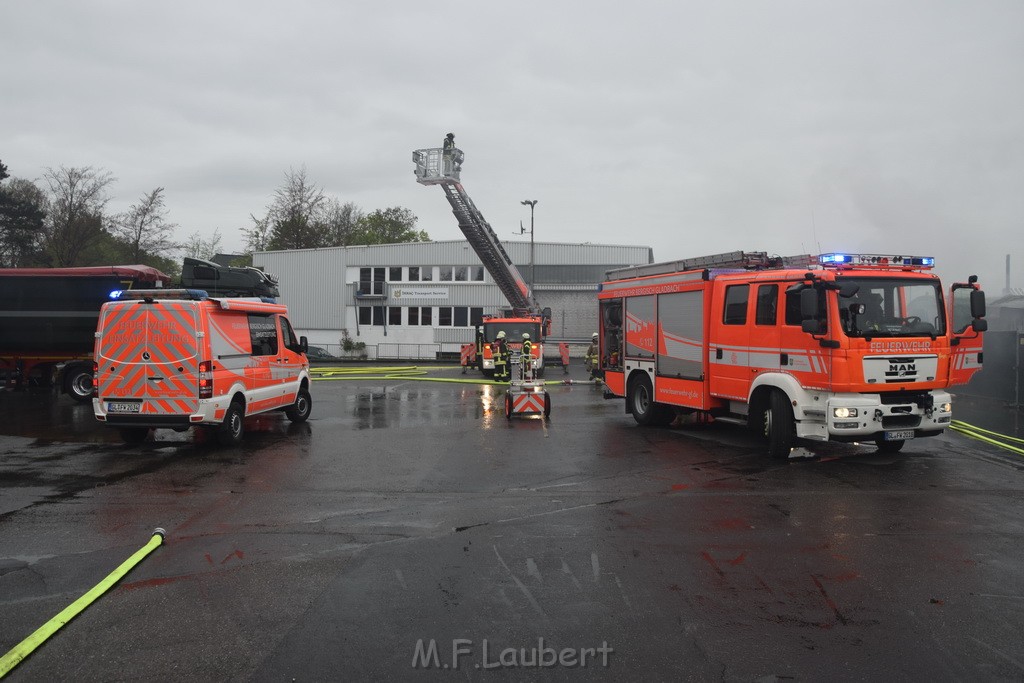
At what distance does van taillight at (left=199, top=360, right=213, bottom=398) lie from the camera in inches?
424

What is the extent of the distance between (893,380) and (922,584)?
4.96m

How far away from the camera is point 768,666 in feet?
13.2

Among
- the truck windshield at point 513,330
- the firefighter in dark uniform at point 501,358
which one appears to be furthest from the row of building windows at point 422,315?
the firefighter in dark uniform at point 501,358

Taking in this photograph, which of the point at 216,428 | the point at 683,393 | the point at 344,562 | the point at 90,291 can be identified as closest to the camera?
the point at 344,562

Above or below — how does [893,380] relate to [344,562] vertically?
above

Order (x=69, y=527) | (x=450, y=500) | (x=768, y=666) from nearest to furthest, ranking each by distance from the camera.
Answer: (x=768, y=666), (x=69, y=527), (x=450, y=500)

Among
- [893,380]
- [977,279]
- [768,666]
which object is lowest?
[768,666]

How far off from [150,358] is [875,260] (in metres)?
10.1

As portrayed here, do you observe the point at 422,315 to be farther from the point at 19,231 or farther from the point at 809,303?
the point at 809,303

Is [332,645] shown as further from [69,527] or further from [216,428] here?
[216,428]

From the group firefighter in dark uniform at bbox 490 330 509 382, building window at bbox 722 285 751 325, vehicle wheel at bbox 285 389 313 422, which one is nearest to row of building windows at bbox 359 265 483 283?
firefighter in dark uniform at bbox 490 330 509 382

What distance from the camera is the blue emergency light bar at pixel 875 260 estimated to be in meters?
10.1

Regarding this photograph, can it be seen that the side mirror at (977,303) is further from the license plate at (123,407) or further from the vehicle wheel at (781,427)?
the license plate at (123,407)

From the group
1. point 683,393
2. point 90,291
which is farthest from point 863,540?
point 90,291
